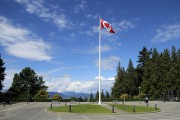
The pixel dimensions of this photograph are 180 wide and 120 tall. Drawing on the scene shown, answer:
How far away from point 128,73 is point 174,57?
1990cm

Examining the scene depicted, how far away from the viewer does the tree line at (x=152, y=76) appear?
309ft

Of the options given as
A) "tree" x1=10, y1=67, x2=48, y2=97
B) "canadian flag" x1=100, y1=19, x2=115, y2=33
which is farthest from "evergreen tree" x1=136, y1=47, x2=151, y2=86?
"canadian flag" x1=100, y1=19, x2=115, y2=33

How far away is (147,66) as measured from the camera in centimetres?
10625

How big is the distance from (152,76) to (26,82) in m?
49.4

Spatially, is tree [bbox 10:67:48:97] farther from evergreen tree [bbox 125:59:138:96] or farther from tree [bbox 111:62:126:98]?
evergreen tree [bbox 125:59:138:96]

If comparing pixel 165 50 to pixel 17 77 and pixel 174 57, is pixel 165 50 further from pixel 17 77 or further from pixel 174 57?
pixel 17 77

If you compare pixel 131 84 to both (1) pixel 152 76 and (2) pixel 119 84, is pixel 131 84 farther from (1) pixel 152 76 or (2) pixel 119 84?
(1) pixel 152 76

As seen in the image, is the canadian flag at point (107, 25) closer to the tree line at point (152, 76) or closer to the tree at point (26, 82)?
the tree line at point (152, 76)

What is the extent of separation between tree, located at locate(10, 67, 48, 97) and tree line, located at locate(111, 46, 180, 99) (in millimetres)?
32217

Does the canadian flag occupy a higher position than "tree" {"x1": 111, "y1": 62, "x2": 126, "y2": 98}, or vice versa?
the canadian flag

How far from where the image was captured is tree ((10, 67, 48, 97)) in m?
110

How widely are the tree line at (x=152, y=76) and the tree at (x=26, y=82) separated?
32.2 meters

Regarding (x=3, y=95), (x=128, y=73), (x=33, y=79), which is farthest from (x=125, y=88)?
(x=3, y=95)

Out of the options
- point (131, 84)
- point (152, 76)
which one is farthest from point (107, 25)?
point (131, 84)
